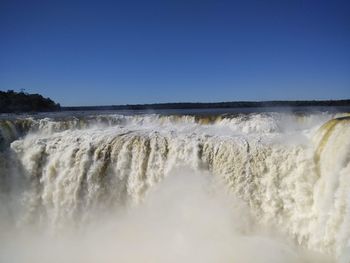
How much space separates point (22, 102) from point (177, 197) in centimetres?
4410

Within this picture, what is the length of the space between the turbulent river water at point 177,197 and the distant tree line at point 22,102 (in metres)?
37.7

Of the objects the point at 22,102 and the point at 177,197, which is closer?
the point at 177,197

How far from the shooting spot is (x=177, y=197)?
9883 millimetres

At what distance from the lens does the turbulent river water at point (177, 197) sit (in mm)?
8047

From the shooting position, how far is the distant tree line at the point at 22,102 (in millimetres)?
47097

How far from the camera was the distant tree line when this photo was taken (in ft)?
155

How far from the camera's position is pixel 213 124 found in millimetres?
15852

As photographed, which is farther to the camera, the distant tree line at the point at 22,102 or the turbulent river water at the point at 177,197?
the distant tree line at the point at 22,102

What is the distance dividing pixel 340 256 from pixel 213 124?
30.8 ft

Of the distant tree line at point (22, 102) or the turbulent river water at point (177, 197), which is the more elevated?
the distant tree line at point (22, 102)

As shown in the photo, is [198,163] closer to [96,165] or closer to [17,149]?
[96,165]

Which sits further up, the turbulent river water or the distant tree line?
the distant tree line

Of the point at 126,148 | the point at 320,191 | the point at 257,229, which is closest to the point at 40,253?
the point at 126,148

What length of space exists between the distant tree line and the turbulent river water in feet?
124
